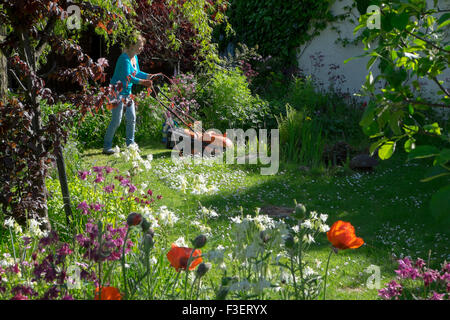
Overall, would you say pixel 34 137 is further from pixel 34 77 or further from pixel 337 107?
pixel 337 107

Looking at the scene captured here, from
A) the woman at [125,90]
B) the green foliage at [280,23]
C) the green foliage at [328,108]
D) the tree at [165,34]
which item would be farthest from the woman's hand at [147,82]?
the green foliage at [280,23]

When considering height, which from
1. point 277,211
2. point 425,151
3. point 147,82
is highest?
point 147,82

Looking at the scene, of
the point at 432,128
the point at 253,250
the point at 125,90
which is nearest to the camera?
the point at 253,250

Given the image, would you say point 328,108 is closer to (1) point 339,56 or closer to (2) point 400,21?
(1) point 339,56

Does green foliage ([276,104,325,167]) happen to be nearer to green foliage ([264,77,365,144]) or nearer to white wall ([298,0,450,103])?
green foliage ([264,77,365,144])

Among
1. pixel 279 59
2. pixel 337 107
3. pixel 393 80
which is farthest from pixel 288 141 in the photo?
pixel 393 80

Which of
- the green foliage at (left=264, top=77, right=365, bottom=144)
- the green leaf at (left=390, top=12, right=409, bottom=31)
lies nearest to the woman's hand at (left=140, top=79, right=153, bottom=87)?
the green foliage at (left=264, top=77, right=365, bottom=144)

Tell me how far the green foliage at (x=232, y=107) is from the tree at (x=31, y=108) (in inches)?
167

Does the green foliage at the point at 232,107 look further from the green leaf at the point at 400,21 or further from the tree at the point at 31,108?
the green leaf at the point at 400,21

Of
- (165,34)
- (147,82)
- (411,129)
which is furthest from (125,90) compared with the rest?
(411,129)

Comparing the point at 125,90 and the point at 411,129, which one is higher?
the point at 125,90

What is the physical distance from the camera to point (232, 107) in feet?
26.0

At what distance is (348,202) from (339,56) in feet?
17.3

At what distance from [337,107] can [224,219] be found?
4555mm
